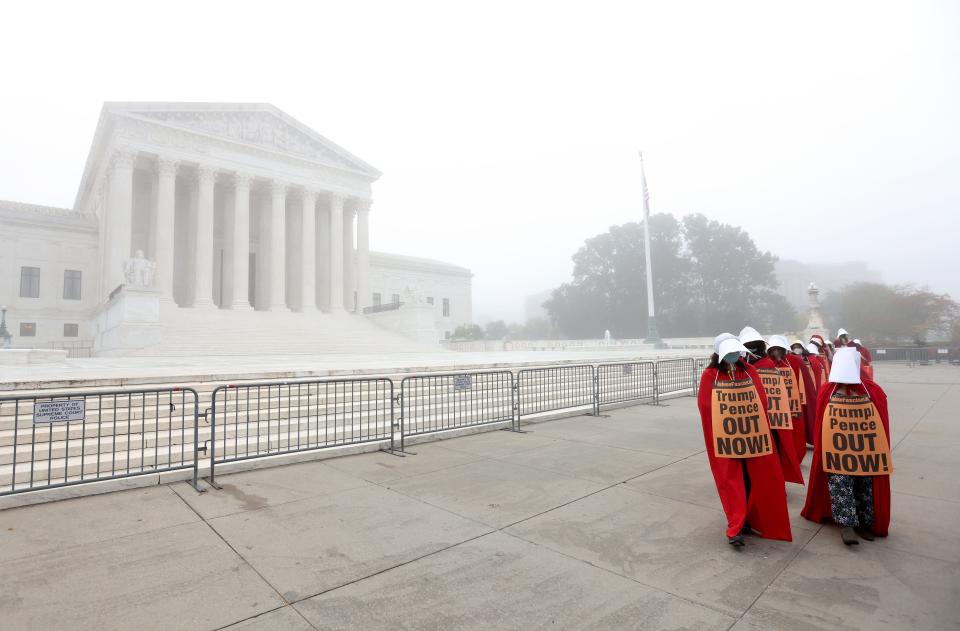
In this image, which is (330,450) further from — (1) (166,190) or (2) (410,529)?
(1) (166,190)

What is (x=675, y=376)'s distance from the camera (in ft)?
49.2

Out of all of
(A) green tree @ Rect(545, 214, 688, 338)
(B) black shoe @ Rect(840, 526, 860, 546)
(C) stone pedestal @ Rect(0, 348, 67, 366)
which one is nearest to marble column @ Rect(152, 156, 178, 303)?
(C) stone pedestal @ Rect(0, 348, 67, 366)

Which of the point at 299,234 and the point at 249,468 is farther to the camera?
the point at 299,234

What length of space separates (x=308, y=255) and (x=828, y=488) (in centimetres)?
3762

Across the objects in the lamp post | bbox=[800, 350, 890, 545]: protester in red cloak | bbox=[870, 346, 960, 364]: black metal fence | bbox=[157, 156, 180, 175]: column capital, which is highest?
bbox=[157, 156, 180, 175]: column capital

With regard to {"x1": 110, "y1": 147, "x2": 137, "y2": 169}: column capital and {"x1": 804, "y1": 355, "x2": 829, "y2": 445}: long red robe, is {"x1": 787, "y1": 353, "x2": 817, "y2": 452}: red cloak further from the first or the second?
{"x1": 110, "y1": 147, "x2": 137, "y2": 169}: column capital

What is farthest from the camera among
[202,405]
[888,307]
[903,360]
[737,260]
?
[737,260]

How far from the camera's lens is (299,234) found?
131ft

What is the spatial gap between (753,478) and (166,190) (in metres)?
→ 36.2

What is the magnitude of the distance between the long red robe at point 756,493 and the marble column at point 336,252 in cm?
3696

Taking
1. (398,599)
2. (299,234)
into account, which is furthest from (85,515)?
(299,234)

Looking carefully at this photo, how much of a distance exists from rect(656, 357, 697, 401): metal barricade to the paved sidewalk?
26.9 ft

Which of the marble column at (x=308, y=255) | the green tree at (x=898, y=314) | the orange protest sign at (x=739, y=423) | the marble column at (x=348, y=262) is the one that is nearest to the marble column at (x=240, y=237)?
the marble column at (x=308, y=255)

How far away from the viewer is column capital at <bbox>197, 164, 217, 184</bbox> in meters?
32.8
